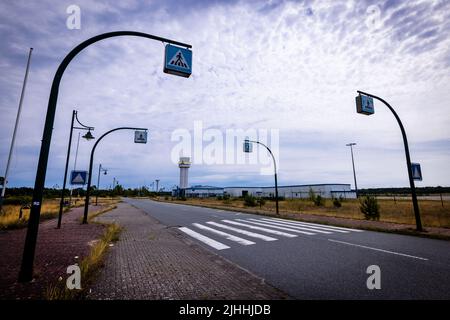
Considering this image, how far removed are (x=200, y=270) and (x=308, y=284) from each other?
244 cm

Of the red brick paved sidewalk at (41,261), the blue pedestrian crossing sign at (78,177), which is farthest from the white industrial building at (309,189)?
the red brick paved sidewalk at (41,261)

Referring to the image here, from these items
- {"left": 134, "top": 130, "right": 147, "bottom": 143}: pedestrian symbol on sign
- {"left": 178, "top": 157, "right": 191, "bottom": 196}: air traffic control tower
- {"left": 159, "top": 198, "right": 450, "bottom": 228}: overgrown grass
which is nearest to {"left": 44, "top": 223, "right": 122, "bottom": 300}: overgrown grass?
{"left": 134, "top": 130, "right": 147, "bottom": 143}: pedestrian symbol on sign

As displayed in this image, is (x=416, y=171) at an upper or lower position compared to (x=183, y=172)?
Result: lower

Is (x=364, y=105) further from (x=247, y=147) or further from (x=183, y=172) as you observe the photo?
(x=183, y=172)

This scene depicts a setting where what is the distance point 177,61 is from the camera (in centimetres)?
616

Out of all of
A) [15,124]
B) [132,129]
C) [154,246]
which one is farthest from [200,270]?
[15,124]

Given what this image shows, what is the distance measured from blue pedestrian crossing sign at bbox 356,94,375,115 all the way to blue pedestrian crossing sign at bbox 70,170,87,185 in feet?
50.8

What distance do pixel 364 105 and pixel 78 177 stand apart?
16.0m

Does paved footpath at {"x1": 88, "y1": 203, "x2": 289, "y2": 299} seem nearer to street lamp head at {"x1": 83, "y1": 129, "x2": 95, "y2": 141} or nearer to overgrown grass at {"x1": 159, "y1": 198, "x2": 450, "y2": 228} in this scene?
street lamp head at {"x1": 83, "y1": 129, "x2": 95, "y2": 141}

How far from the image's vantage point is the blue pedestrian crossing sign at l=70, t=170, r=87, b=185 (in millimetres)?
13828

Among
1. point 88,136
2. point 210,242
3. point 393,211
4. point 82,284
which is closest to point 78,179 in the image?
point 88,136

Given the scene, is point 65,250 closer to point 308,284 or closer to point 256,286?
point 256,286

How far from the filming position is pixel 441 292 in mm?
4156

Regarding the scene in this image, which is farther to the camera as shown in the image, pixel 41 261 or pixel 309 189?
pixel 309 189
